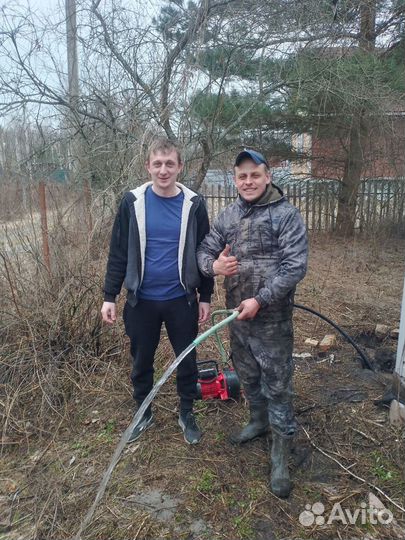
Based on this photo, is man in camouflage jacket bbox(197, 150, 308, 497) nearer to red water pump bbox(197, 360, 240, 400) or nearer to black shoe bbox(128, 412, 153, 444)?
red water pump bbox(197, 360, 240, 400)

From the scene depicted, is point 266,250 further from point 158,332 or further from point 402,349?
point 402,349

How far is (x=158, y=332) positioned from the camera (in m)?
2.72

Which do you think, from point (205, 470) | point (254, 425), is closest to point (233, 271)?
point (254, 425)

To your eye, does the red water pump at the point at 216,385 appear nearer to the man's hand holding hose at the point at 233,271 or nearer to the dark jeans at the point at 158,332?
the dark jeans at the point at 158,332

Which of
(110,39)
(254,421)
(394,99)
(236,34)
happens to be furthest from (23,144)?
(394,99)

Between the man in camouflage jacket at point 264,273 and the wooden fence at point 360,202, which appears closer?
the man in camouflage jacket at point 264,273

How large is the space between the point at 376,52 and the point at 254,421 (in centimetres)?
732

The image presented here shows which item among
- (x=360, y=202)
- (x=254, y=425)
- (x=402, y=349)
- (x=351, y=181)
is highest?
(x=351, y=181)

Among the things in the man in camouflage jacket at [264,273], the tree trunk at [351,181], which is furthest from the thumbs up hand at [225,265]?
the tree trunk at [351,181]

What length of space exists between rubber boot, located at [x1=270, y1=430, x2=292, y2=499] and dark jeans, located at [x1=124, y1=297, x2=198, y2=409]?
636 mm

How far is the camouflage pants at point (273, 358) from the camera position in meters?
2.39

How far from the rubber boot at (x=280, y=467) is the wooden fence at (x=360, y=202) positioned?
24.6 ft

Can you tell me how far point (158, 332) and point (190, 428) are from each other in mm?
689

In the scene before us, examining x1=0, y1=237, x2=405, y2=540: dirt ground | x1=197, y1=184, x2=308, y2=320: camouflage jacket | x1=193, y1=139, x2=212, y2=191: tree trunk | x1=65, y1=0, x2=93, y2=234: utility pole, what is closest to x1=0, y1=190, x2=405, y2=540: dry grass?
x1=0, y1=237, x2=405, y2=540: dirt ground
